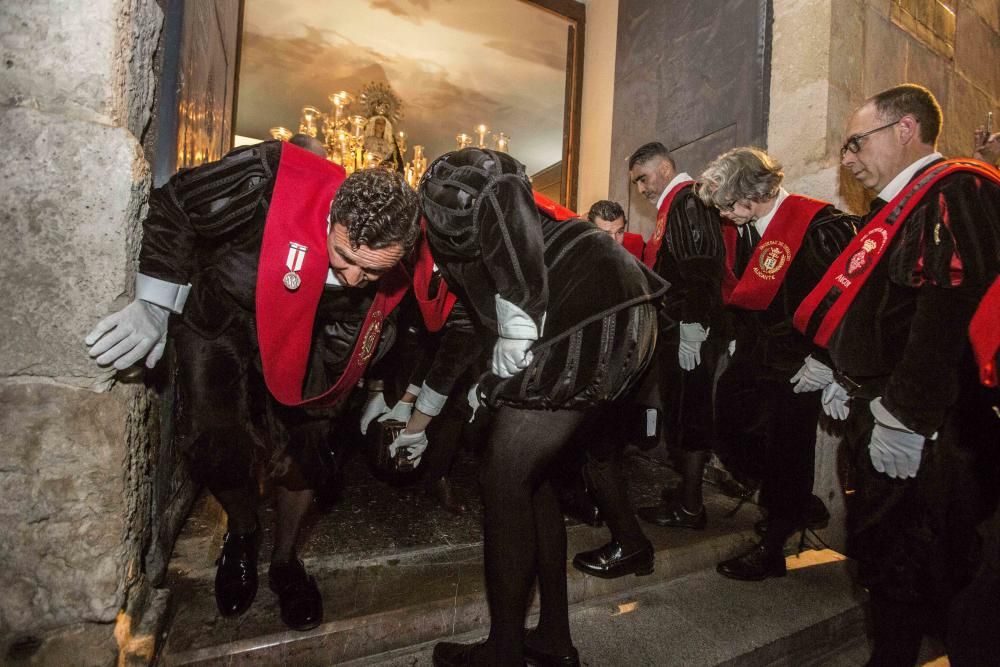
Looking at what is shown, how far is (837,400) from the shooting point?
195 centimetres

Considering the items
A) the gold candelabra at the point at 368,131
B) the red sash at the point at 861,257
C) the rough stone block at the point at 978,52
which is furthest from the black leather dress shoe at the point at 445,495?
the gold candelabra at the point at 368,131

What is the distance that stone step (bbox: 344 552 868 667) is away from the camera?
1780 millimetres

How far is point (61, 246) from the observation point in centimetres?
135

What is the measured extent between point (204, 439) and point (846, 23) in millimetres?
3841

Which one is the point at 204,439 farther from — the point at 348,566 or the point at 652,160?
the point at 652,160

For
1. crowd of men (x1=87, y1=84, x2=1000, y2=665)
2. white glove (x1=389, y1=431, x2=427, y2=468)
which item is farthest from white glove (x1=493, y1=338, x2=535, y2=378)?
white glove (x1=389, y1=431, x2=427, y2=468)

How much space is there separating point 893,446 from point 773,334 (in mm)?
803

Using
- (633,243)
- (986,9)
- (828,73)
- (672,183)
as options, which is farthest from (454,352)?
(986,9)

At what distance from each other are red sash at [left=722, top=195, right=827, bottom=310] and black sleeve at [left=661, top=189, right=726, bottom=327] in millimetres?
239

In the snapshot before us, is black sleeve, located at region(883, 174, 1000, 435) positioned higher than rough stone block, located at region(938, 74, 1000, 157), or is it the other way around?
rough stone block, located at region(938, 74, 1000, 157)

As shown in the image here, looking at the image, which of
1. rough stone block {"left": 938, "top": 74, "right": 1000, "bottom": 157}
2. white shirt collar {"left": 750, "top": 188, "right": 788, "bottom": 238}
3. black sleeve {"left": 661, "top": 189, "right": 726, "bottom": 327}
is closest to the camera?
white shirt collar {"left": 750, "top": 188, "right": 788, "bottom": 238}

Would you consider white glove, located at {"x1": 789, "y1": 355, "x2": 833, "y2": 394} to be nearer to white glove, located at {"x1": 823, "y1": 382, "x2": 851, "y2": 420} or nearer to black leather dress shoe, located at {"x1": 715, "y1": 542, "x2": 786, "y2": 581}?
white glove, located at {"x1": 823, "y1": 382, "x2": 851, "y2": 420}

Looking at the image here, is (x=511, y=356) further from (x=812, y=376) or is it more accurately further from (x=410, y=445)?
(x=812, y=376)

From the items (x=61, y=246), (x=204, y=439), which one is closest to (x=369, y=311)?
(x=204, y=439)
